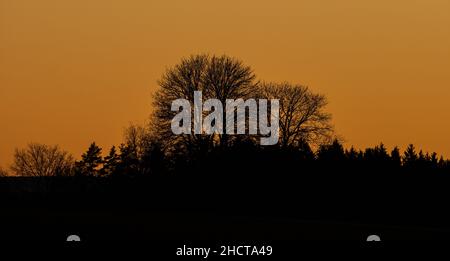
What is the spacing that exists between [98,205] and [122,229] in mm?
A: 35385

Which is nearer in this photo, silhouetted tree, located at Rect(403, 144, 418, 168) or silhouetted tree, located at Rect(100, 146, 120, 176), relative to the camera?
silhouetted tree, located at Rect(403, 144, 418, 168)

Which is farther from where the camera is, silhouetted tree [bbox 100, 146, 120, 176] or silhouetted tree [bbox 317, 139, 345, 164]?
silhouetted tree [bbox 100, 146, 120, 176]

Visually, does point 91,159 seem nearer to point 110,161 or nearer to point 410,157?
point 110,161

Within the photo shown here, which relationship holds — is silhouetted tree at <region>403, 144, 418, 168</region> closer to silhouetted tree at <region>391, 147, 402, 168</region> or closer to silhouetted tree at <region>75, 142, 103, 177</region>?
silhouetted tree at <region>391, 147, 402, 168</region>

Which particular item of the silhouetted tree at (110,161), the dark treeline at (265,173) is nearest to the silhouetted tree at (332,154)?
the dark treeline at (265,173)

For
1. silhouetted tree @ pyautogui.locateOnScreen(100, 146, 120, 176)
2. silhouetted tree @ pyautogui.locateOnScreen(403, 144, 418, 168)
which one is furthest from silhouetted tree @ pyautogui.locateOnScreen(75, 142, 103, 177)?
silhouetted tree @ pyautogui.locateOnScreen(403, 144, 418, 168)

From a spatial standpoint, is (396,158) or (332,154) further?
(396,158)

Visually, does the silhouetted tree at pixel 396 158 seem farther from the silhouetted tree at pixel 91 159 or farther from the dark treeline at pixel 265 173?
the silhouetted tree at pixel 91 159

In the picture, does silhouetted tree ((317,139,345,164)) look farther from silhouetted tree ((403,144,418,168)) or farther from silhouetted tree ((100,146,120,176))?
silhouetted tree ((100,146,120,176))

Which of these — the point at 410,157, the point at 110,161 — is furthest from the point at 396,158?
the point at 110,161

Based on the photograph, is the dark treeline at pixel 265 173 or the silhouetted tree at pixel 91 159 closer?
the dark treeline at pixel 265 173
